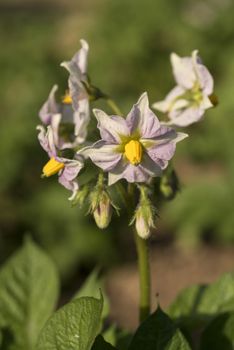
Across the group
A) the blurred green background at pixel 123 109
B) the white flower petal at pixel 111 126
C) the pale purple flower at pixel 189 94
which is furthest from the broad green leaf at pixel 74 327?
the blurred green background at pixel 123 109

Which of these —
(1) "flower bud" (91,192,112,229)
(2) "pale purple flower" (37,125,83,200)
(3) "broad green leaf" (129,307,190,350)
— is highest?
(2) "pale purple flower" (37,125,83,200)

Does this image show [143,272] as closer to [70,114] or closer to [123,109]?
[70,114]

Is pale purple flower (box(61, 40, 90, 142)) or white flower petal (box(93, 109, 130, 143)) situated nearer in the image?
white flower petal (box(93, 109, 130, 143))

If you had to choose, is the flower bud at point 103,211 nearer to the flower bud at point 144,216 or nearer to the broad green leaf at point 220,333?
the flower bud at point 144,216

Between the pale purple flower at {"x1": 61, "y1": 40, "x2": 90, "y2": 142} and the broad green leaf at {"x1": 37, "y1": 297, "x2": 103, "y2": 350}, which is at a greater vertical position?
the pale purple flower at {"x1": 61, "y1": 40, "x2": 90, "y2": 142}

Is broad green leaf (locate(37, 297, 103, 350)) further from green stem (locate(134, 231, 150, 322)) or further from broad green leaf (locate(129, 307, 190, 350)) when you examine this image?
green stem (locate(134, 231, 150, 322))

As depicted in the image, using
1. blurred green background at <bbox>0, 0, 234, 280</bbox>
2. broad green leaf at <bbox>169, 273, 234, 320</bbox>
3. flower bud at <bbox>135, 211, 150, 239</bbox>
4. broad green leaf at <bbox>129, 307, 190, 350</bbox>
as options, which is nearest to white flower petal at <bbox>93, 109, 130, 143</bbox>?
flower bud at <bbox>135, 211, 150, 239</bbox>

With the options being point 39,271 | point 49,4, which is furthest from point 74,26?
point 39,271

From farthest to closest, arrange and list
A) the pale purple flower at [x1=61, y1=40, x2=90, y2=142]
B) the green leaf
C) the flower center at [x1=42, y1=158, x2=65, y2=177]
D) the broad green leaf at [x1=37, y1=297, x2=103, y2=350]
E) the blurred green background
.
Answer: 1. the blurred green background
2. the green leaf
3. the pale purple flower at [x1=61, y1=40, x2=90, y2=142]
4. the flower center at [x1=42, y1=158, x2=65, y2=177]
5. the broad green leaf at [x1=37, y1=297, x2=103, y2=350]

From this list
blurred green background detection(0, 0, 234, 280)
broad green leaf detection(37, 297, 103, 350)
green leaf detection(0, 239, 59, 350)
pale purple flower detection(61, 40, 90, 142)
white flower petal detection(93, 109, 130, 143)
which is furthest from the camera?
blurred green background detection(0, 0, 234, 280)
